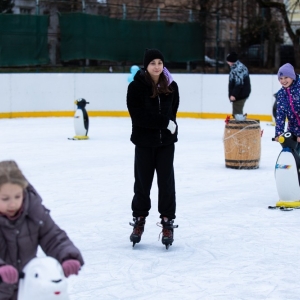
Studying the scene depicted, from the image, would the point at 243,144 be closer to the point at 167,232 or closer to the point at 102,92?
the point at 167,232

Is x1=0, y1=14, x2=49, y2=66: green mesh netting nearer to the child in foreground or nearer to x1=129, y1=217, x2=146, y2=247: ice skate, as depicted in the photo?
x1=129, y1=217, x2=146, y2=247: ice skate

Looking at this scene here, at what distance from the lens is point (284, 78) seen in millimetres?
6730

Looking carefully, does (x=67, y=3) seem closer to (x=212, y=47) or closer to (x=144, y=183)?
(x=212, y=47)

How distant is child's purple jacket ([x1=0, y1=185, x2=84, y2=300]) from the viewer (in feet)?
9.06

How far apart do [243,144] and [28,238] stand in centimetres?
712

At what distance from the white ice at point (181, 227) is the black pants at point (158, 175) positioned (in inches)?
13.0

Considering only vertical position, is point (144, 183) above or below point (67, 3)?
below

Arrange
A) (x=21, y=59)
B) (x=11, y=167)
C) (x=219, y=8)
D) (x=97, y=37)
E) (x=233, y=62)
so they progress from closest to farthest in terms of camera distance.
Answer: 1. (x=11, y=167)
2. (x=233, y=62)
3. (x=21, y=59)
4. (x=97, y=37)
5. (x=219, y=8)

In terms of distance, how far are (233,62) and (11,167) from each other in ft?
34.5

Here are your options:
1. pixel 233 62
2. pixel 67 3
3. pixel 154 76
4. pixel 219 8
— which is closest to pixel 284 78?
pixel 154 76

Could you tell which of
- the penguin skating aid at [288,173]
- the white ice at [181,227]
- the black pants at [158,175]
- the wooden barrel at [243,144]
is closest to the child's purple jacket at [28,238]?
the white ice at [181,227]

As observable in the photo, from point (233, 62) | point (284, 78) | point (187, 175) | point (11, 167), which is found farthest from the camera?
point (233, 62)

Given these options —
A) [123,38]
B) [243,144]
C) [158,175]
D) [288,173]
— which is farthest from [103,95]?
[158,175]

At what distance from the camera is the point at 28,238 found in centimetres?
282
